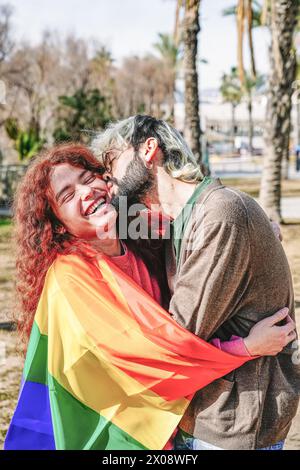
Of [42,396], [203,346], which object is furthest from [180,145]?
[42,396]

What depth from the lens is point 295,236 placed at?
12.4 m

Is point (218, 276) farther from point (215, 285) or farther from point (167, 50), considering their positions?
point (167, 50)

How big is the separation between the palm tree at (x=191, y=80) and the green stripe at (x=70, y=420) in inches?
403

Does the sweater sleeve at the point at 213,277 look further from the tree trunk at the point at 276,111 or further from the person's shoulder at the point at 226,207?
the tree trunk at the point at 276,111

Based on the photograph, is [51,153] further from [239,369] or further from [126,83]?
[126,83]

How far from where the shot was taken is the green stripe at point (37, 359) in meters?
2.03

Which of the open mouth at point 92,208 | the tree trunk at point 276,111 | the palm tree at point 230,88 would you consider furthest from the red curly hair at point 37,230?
the palm tree at point 230,88

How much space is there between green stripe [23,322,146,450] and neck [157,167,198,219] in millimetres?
602

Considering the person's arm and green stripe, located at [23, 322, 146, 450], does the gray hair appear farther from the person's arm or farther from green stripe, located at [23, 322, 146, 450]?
green stripe, located at [23, 322, 146, 450]

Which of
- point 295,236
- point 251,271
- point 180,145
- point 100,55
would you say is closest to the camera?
point 251,271

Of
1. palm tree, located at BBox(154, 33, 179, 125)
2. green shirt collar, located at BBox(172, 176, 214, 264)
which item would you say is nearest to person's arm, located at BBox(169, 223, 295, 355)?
green shirt collar, located at BBox(172, 176, 214, 264)

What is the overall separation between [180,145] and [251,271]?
551 millimetres

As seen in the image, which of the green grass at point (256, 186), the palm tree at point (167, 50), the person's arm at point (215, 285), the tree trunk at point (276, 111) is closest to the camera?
the person's arm at point (215, 285)

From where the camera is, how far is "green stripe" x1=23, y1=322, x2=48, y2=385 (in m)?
2.03
